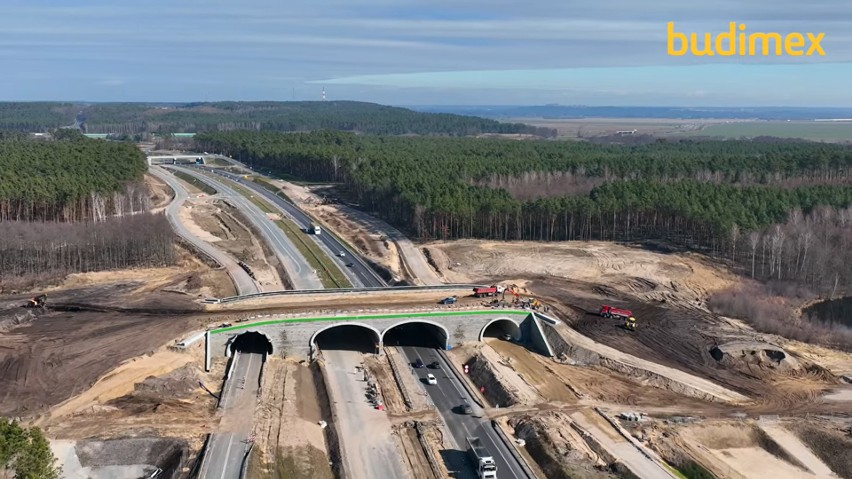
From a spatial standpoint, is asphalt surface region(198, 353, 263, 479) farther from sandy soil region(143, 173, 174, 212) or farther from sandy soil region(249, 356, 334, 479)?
sandy soil region(143, 173, 174, 212)

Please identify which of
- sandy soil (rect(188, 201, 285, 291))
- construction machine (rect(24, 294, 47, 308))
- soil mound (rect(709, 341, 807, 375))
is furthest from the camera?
sandy soil (rect(188, 201, 285, 291))

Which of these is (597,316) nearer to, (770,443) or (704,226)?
(770,443)

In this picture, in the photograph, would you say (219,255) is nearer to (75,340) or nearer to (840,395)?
(75,340)

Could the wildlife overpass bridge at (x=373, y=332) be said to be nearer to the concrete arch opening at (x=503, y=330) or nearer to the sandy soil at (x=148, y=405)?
the concrete arch opening at (x=503, y=330)

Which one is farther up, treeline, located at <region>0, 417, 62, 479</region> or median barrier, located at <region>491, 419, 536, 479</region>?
treeline, located at <region>0, 417, 62, 479</region>

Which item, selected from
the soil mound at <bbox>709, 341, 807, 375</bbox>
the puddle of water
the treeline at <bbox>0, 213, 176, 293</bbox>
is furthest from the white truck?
the treeline at <bbox>0, 213, 176, 293</bbox>

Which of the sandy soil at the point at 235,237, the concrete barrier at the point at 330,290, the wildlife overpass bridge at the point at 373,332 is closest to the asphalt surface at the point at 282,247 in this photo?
the sandy soil at the point at 235,237
